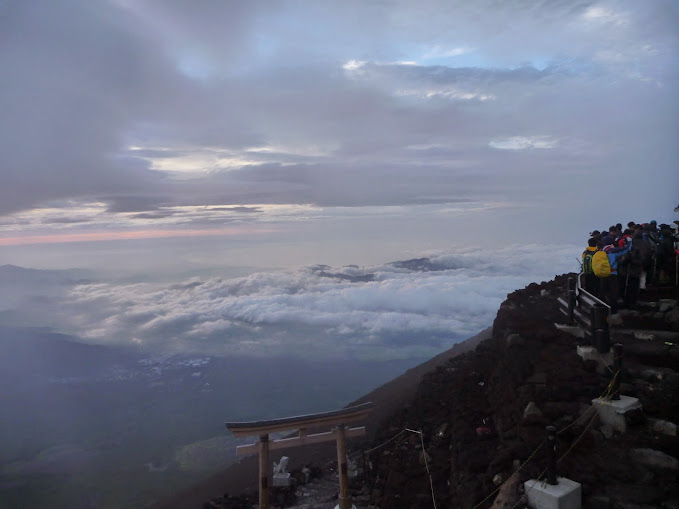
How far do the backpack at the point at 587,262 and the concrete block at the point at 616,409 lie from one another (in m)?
4.89

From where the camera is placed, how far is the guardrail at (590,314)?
28.0 ft

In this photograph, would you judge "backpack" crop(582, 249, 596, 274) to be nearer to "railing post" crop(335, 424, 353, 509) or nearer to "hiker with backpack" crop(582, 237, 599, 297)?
"hiker with backpack" crop(582, 237, 599, 297)

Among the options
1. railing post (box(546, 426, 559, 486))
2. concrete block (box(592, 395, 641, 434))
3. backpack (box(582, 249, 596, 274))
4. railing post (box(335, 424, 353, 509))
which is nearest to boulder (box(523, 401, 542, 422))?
concrete block (box(592, 395, 641, 434))

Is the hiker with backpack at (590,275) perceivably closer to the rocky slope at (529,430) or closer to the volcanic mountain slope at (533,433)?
the rocky slope at (529,430)

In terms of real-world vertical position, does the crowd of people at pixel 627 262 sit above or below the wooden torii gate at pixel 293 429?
above

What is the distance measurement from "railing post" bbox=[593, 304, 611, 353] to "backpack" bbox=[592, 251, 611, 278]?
9.46ft

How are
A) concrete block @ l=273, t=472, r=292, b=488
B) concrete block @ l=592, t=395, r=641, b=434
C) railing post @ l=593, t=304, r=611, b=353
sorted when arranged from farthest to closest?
concrete block @ l=273, t=472, r=292, b=488 < railing post @ l=593, t=304, r=611, b=353 < concrete block @ l=592, t=395, r=641, b=434

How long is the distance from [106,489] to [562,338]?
55.9m

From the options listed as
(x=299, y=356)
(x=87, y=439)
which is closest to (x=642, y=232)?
(x=87, y=439)

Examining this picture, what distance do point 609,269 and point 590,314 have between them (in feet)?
9.30

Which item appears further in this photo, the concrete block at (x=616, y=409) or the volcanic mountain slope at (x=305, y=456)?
the volcanic mountain slope at (x=305, y=456)

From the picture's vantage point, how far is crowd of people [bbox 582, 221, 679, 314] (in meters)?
11.3

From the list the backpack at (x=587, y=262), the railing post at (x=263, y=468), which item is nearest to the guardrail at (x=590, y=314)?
the backpack at (x=587, y=262)

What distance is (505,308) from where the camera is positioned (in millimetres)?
16078
